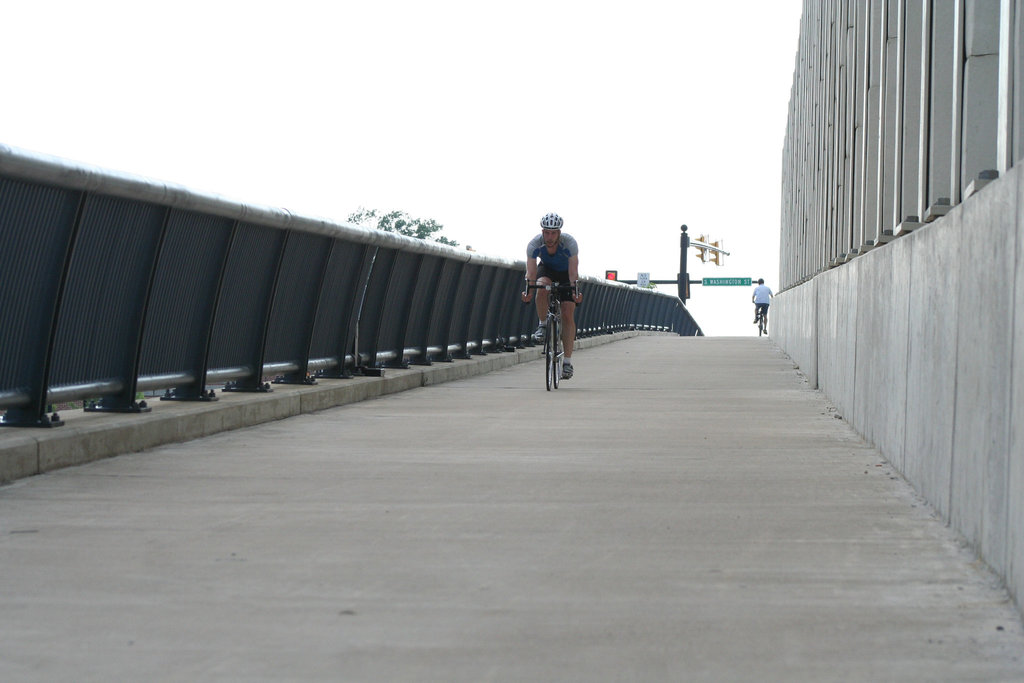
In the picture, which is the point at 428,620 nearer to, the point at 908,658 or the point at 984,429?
the point at 908,658

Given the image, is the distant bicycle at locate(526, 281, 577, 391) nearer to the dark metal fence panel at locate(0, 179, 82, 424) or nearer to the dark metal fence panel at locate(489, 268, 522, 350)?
the dark metal fence panel at locate(489, 268, 522, 350)

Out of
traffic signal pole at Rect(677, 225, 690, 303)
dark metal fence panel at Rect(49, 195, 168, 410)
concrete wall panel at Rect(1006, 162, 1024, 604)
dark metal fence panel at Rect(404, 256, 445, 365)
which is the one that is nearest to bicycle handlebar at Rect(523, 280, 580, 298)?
dark metal fence panel at Rect(404, 256, 445, 365)

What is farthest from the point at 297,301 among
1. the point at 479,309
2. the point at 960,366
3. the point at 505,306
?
the point at 505,306

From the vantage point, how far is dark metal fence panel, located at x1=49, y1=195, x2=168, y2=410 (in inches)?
329

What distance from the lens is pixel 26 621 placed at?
14.1ft

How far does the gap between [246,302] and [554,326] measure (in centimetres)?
490

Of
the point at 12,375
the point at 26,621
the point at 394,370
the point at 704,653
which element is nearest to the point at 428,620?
the point at 704,653

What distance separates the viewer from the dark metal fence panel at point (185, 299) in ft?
31.5

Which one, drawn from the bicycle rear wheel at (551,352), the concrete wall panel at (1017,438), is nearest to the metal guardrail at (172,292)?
the bicycle rear wheel at (551,352)

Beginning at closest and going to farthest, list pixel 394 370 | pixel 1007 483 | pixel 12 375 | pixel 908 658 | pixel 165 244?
pixel 908 658
pixel 1007 483
pixel 12 375
pixel 165 244
pixel 394 370

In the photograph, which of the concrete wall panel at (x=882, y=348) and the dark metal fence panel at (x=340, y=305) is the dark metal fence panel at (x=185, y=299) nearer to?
the dark metal fence panel at (x=340, y=305)

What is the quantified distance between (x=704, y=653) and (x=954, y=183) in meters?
3.51

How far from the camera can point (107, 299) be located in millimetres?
8852

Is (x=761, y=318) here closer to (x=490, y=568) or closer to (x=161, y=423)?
(x=161, y=423)
